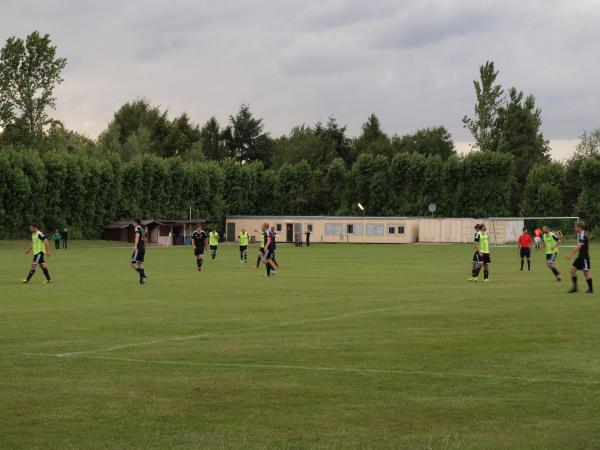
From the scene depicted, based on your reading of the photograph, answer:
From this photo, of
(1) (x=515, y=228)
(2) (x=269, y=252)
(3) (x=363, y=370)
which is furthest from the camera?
(1) (x=515, y=228)

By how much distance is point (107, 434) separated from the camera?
34.7ft

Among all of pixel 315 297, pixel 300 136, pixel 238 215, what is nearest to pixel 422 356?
pixel 315 297

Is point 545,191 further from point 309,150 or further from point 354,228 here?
point 309,150

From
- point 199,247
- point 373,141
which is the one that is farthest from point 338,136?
point 199,247

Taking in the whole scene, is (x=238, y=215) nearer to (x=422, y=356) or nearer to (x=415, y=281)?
(x=415, y=281)

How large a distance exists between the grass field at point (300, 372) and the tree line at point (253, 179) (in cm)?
7321

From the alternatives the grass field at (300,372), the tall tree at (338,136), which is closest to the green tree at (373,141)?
the tall tree at (338,136)

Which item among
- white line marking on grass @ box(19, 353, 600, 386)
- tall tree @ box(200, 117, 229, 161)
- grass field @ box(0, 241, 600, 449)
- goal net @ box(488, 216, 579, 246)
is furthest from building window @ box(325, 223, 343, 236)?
white line marking on grass @ box(19, 353, 600, 386)

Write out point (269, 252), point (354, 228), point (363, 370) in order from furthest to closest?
point (354, 228), point (269, 252), point (363, 370)

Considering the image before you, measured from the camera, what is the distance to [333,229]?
110 m

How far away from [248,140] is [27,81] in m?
50.9

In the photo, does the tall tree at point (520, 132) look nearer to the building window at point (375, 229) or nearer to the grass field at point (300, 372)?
the building window at point (375, 229)

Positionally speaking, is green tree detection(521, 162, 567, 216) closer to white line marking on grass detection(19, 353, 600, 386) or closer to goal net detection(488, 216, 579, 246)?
goal net detection(488, 216, 579, 246)

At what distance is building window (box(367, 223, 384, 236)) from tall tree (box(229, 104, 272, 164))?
50298 mm
